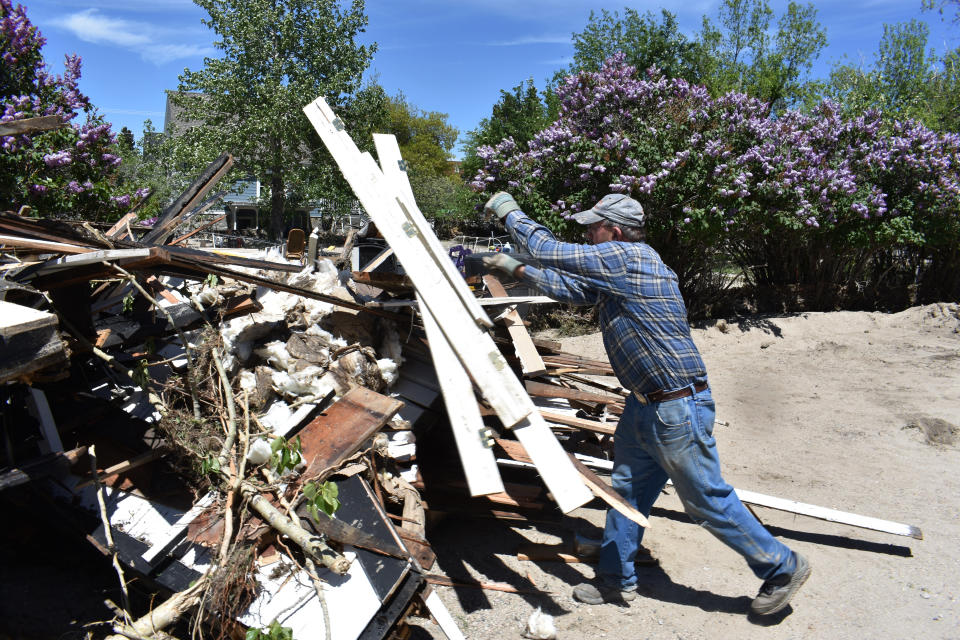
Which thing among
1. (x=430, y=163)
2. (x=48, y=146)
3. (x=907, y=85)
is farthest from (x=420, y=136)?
(x=48, y=146)

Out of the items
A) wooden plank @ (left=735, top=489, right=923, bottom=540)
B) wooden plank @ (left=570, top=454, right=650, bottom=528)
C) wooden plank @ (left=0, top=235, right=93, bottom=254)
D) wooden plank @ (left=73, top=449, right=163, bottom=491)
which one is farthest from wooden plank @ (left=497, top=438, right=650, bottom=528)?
wooden plank @ (left=0, top=235, right=93, bottom=254)

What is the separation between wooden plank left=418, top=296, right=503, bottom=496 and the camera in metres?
2.26

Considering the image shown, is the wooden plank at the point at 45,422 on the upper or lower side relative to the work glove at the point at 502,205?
lower

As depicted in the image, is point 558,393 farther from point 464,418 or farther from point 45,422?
point 45,422

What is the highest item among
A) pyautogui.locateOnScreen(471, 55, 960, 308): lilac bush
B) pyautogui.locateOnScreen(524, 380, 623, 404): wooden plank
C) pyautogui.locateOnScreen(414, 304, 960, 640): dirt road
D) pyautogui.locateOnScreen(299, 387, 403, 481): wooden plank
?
pyautogui.locateOnScreen(471, 55, 960, 308): lilac bush

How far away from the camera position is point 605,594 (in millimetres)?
3096

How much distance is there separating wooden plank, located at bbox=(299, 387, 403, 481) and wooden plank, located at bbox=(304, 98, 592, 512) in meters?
0.86

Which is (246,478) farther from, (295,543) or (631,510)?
(631,510)

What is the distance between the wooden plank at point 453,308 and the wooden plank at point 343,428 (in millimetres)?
862

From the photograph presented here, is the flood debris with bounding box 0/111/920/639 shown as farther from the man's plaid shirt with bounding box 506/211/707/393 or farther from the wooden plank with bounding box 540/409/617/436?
the man's plaid shirt with bounding box 506/211/707/393

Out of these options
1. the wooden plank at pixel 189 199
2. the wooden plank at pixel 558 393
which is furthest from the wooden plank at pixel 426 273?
the wooden plank at pixel 558 393

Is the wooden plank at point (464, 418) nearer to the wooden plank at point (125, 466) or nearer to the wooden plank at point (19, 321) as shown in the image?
the wooden plank at point (19, 321)

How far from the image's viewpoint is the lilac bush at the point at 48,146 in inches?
244

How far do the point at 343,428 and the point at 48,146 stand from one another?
5.69 meters
